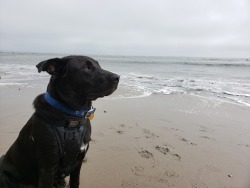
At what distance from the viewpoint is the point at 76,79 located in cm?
307

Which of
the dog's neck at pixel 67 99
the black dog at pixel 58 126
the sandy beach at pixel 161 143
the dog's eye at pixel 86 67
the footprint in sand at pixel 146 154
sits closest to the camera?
the black dog at pixel 58 126

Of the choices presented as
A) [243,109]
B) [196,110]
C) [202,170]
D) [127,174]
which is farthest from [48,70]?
[243,109]

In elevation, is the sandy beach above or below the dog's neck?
below

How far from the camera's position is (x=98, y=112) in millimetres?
7797

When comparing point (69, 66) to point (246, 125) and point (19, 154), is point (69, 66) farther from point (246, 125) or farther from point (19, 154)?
point (246, 125)

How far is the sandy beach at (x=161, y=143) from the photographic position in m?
4.15

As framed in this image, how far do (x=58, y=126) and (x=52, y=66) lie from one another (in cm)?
69

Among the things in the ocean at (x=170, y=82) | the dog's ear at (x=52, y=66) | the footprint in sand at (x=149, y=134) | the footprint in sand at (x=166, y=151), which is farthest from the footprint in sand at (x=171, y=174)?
the ocean at (x=170, y=82)

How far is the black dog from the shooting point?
2889 mm

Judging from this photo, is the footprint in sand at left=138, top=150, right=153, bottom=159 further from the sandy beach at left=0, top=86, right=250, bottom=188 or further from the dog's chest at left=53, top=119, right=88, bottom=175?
the dog's chest at left=53, top=119, right=88, bottom=175

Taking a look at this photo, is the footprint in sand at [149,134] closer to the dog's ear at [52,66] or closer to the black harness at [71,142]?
the black harness at [71,142]

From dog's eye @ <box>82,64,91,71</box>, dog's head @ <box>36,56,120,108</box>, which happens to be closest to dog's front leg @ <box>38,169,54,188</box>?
dog's head @ <box>36,56,120,108</box>

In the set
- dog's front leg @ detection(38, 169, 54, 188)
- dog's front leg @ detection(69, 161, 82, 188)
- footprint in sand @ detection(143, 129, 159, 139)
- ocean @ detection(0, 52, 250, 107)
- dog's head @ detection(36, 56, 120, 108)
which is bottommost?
ocean @ detection(0, 52, 250, 107)

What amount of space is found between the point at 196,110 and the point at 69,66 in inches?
252
